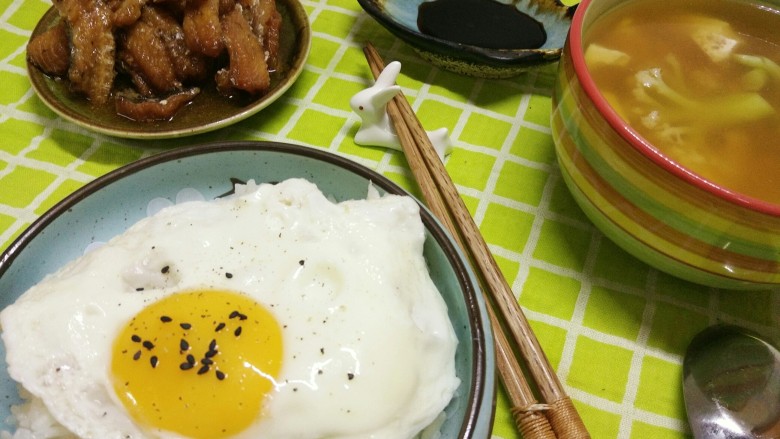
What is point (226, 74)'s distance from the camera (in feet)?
7.17

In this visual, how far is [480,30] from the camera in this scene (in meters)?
2.42

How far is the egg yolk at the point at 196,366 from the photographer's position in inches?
49.8

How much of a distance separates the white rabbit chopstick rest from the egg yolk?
0.95 metres

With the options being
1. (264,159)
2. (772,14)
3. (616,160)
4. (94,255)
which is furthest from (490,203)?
(94,255)

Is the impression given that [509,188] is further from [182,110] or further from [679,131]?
[182,110]

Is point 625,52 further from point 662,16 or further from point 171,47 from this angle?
point 171,47

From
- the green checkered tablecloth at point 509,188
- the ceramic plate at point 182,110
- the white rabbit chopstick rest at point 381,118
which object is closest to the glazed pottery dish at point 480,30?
the green checkered tablecloth at point 509,188

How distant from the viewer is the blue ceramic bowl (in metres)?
1.38

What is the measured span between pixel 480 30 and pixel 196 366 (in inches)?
70.0

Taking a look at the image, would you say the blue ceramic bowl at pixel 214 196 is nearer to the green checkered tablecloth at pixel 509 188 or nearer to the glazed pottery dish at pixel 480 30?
the green checkered tablecloth at pixel 509 188

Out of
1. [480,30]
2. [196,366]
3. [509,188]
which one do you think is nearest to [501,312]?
[509,188]

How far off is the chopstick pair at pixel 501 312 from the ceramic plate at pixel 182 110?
1.50 feet

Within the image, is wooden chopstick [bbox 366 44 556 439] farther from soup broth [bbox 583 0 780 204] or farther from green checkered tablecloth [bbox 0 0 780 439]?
soup broth [bbox 583 0 780 204]

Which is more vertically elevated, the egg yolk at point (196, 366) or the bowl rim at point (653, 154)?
the bowl rim at point (653, 154)
